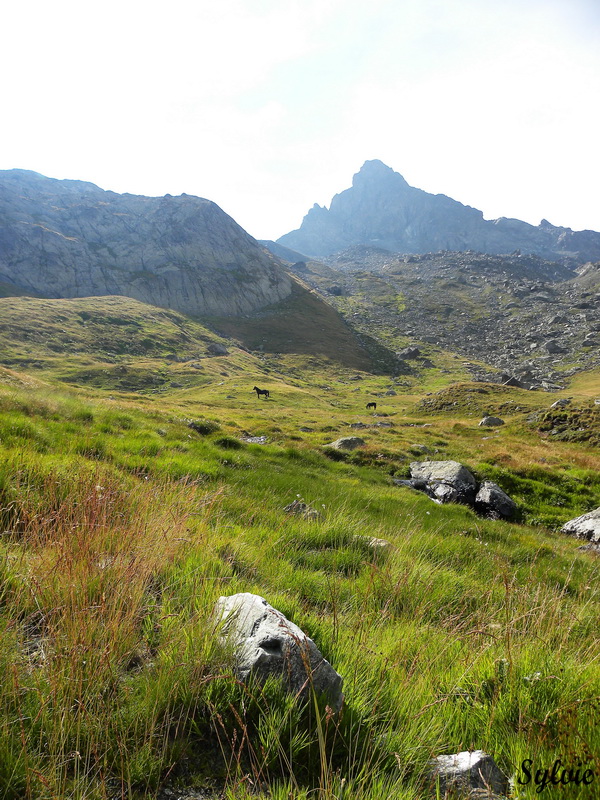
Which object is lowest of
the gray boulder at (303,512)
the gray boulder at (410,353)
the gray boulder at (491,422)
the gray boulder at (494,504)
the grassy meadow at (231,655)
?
the gray boulder at (494,504)

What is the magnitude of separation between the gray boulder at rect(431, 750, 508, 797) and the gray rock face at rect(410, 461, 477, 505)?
672 inches

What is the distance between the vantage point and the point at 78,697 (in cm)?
243

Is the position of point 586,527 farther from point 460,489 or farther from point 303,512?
point 303,512

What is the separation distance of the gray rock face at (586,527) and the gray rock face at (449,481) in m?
3.97

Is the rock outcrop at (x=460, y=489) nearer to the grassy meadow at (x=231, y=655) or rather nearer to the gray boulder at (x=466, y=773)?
the grassy meadow at (x=231, y=655)

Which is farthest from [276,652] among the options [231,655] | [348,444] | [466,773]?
[348,444]

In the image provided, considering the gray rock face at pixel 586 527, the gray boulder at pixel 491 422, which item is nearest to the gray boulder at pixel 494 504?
the gray rock face at pixel 586 527

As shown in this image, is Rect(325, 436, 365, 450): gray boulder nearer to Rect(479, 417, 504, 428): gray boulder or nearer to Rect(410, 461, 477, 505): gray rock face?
Rect(410, 461, 477, 505): gray rock face

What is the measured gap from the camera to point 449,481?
19.0 m

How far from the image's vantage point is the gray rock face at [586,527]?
588 inches

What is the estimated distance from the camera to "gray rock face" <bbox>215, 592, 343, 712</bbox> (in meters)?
2.83

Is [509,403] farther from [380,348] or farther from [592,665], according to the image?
[380,348]

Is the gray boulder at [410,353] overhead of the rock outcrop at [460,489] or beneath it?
overhead

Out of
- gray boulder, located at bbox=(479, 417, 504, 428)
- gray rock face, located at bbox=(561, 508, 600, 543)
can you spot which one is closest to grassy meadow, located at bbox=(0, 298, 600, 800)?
gray rock face, located at bbox=(561, 508, 600, 543)
